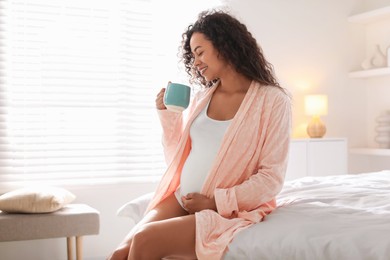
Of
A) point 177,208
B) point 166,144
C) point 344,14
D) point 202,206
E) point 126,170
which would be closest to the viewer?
point 202,206

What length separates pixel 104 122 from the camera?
396 centimetres

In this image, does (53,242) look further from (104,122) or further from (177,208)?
(177,208)

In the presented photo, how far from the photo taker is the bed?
1.48 metres

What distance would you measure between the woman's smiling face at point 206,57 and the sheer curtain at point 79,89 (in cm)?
189

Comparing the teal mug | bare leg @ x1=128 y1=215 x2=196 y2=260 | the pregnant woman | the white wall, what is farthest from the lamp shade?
bare leg @ x1=128 y1=215 x2=196 y2=260

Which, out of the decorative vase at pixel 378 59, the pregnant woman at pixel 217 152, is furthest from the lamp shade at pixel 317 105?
the pregnant woman at pixel 217 152

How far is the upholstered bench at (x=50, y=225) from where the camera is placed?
120 inches

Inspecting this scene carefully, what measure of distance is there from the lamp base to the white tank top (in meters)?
2.69

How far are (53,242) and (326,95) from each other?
2490 millimetres

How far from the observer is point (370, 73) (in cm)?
Result: 484

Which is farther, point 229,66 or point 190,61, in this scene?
point 190,61

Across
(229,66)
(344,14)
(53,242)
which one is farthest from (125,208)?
(344,14)

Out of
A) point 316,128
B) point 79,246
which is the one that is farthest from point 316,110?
point 79,246

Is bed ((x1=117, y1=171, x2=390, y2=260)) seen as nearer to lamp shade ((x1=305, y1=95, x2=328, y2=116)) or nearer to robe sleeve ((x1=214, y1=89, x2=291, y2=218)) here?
robe sleeve ((x1=214, y1=89, x2=291, y2=218))
